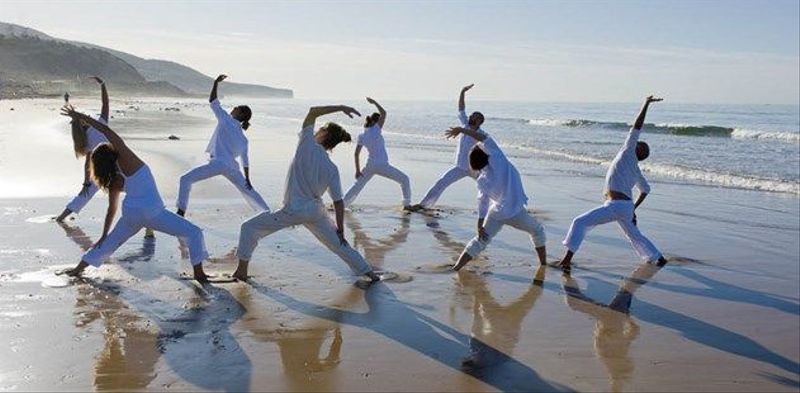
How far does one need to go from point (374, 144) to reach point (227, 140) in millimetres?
2858

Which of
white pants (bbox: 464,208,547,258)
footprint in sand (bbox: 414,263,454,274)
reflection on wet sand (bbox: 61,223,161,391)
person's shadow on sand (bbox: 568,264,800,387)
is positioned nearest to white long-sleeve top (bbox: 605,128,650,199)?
white pants (bbox: 464,208,547,258)

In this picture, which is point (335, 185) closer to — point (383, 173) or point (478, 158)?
point (478, 158)

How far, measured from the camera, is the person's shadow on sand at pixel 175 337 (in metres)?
4.49

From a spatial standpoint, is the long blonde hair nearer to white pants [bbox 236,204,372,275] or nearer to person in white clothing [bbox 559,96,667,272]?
white pants [bbox 236,204,372,275]

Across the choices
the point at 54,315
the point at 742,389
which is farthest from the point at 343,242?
the point at 742,389

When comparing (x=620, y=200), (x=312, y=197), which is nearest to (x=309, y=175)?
(x=312, y=197)

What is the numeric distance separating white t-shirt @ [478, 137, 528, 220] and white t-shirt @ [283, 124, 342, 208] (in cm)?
171

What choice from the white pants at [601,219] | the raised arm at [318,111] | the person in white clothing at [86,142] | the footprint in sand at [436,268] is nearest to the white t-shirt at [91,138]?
the person in white clothing at [86,142]

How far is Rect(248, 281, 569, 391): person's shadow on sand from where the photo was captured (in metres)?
4.59

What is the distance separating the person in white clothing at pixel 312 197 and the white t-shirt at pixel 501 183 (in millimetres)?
1537

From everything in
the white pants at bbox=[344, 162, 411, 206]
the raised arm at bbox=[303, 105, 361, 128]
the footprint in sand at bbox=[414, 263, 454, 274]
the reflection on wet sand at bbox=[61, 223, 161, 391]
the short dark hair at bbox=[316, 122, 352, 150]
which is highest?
the raised arm at bbox=[303, 105, 361, 128]

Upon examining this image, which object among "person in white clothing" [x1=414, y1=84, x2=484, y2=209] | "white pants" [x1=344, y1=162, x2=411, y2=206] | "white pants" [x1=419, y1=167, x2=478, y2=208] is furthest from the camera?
"white pants" [x1=344, y1=162, x2=411, y2=206]

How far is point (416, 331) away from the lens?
5520 mm

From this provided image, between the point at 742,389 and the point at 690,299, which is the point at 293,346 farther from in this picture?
the point at 690,299
